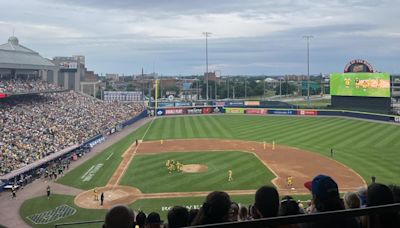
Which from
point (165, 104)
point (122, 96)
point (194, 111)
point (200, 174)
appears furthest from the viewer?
point (122, 96)

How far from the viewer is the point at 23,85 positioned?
5312cm

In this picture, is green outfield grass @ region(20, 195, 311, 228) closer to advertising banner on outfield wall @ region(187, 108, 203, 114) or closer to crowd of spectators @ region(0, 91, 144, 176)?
crowd of spectators @ region(0, 91, 144, 176)

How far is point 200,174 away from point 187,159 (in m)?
5.73

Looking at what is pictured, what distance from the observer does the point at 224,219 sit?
3.46 meters

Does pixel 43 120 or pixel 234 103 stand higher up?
pixel 234 103

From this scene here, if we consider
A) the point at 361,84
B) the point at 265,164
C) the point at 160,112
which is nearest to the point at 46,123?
the point at 265,164

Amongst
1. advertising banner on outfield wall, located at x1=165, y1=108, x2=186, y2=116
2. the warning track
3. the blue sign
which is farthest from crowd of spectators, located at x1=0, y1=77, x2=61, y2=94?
advertising banner on outfield wall, located at x1=165, y1=108, x2=186, y2=116

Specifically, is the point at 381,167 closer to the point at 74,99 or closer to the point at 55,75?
the point at 74,99

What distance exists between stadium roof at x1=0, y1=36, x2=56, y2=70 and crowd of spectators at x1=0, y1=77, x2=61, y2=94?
1965 mm

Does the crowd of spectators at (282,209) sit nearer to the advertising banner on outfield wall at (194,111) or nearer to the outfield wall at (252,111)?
the outfield wall at (252,111)

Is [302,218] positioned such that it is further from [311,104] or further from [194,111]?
[311,104]

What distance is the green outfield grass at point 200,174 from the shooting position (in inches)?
1060

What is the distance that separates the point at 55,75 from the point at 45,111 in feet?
119

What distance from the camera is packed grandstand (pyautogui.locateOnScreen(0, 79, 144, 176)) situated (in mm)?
33941
